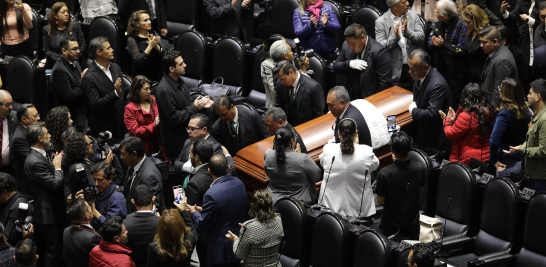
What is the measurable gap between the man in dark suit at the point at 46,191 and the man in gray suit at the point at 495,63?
356cm

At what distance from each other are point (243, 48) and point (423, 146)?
222cm

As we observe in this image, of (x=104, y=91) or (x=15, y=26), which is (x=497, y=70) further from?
(x=15, y=26)

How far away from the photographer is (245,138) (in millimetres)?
5566

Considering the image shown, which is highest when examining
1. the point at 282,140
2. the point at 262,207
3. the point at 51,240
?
the point at 282,140

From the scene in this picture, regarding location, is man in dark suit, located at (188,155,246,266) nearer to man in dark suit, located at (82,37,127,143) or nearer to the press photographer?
the press photographer

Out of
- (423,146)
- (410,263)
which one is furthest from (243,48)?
(410,263)

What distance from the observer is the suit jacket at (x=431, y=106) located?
5598mm

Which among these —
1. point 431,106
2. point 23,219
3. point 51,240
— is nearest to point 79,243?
point 23,219

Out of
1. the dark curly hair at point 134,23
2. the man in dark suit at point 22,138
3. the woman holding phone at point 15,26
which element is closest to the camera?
the man in dark suit at point 22,138

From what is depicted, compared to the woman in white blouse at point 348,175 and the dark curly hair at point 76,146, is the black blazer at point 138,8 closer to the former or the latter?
the dark curly hair at point 76,146

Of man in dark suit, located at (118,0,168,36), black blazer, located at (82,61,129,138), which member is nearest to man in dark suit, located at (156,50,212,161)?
black blazer, located at (82,61,129,138)

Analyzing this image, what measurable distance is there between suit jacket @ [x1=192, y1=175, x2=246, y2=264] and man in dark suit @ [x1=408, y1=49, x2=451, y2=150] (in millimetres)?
1926

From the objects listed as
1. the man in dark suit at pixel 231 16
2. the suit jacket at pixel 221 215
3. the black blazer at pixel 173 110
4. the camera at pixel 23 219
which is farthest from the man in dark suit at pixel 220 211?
the man in dark suit at pixel 231 16

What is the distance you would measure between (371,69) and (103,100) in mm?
2486
